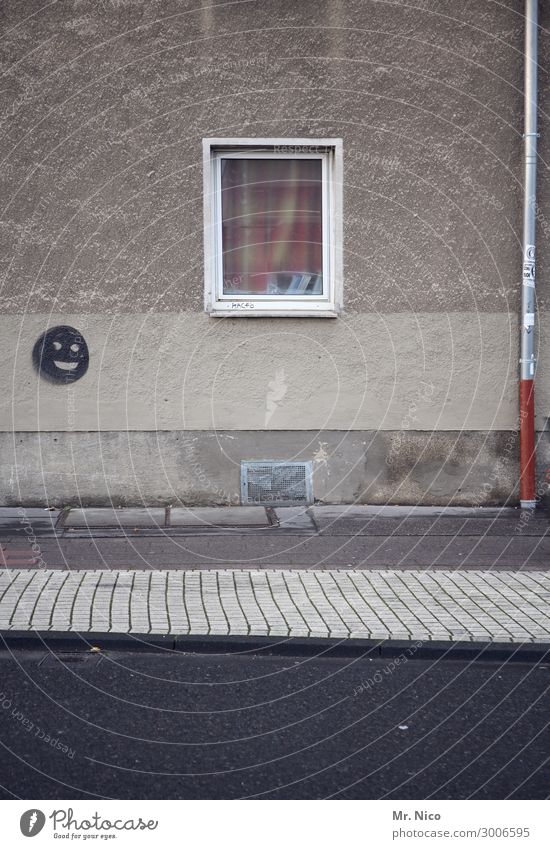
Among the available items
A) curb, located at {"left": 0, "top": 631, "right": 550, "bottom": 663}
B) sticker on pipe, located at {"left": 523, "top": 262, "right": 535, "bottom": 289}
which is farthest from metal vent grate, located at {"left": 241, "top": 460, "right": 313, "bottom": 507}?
curb, located at {"left": 0, "top": 631, "right": 550, "bottom": 663}

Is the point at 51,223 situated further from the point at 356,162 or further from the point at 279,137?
the point at 356,162

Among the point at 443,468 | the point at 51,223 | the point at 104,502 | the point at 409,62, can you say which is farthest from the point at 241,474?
the point at 409,62

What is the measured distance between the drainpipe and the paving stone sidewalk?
2633mm

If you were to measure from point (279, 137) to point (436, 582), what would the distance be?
5.06m

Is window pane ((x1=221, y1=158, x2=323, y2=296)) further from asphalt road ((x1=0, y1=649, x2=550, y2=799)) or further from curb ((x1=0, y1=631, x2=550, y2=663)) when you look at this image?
asphalt road ((x1=0, y1=649, x2=550, y2=799))

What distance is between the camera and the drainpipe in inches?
389

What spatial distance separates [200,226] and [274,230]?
2.73 feet

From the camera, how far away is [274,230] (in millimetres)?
10570

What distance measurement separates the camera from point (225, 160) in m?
10.4

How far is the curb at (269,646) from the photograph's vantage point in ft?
19.1

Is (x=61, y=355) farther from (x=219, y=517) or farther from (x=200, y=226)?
(x=219, y=517)

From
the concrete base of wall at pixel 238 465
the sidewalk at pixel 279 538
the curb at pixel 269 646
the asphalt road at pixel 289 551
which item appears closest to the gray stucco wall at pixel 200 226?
the concrete base of wall at pixel 238 465

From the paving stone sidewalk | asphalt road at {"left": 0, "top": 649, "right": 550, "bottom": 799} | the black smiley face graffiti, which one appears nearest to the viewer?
asphalt road at {"left": 0, "top": 649, "right": 550, "bottom": 799}

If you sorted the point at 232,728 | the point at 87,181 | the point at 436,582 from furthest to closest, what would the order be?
the point at 87,181 → the point at 436,582 → the point at 232,728
